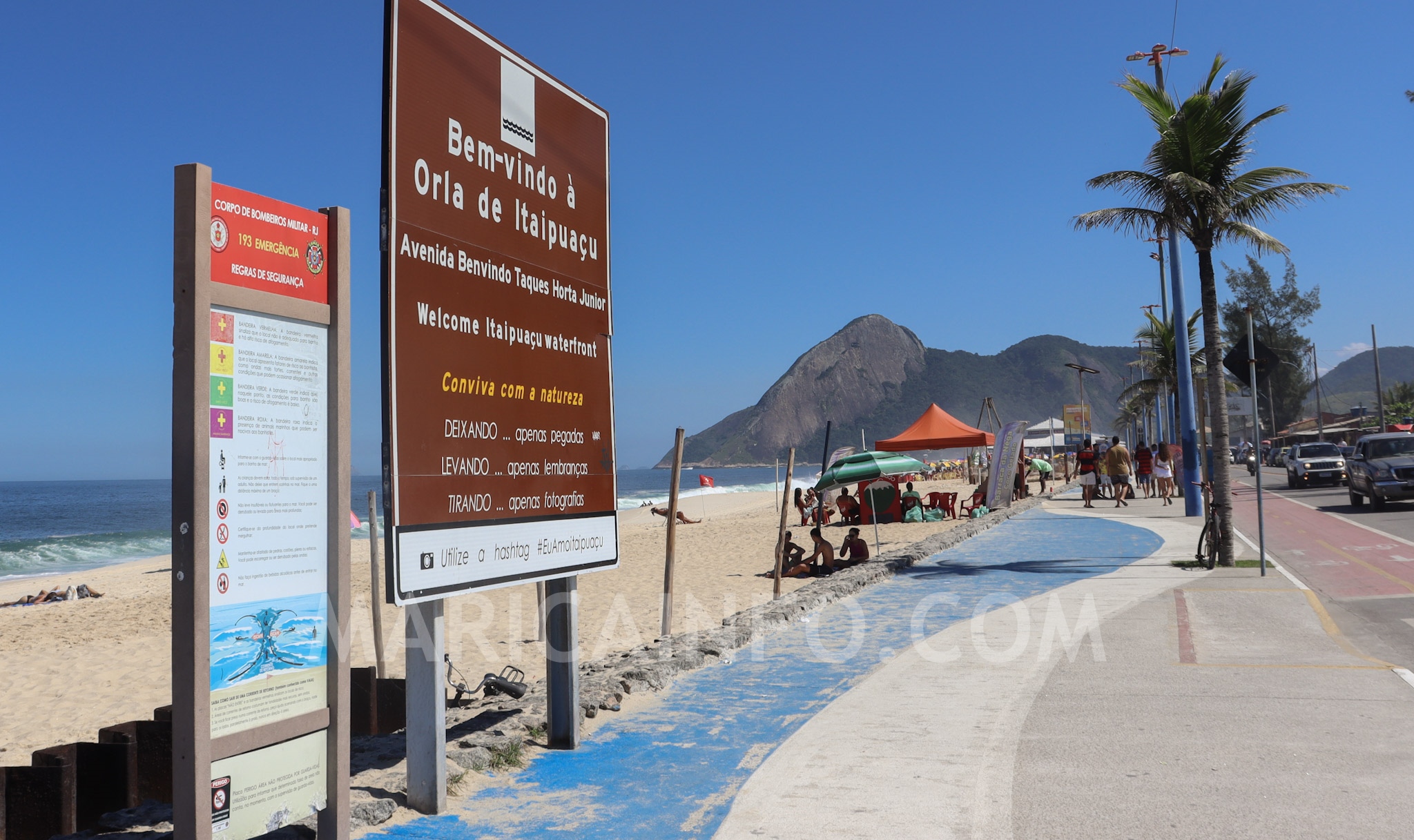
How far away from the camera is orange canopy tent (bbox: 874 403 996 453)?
25266mm

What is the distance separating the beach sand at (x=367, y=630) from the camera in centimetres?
912

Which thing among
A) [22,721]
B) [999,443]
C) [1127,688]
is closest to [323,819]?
[1127,688]

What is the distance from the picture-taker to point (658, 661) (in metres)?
7.25

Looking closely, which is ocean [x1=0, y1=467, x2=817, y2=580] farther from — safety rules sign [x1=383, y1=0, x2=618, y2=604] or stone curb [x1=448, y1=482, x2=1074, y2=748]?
safety rules sign [x1=383, y1=0, x2=618, y2=604]

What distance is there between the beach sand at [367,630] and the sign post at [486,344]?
13.7ft

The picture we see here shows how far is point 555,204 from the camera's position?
5422 mm

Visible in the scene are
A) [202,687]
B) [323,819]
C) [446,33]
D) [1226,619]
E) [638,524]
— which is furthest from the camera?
[638,524]

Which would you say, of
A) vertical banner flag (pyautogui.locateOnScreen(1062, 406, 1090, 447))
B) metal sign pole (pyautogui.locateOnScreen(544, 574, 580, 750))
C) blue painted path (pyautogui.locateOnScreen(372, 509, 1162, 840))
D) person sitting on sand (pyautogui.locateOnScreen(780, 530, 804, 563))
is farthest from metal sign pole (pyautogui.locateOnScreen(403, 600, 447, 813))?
vertical banner flag (pyautogui.locateOnScreen(1062, 406, 1090, 447))

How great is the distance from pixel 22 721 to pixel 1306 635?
11.4m

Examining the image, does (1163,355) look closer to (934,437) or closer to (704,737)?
(934,437)

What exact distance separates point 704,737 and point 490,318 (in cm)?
269

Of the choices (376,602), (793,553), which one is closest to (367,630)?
(376,602)

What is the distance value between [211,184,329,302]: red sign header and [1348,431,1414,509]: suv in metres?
23.6

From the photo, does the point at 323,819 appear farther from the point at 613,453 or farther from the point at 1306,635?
the point at 1306,635
